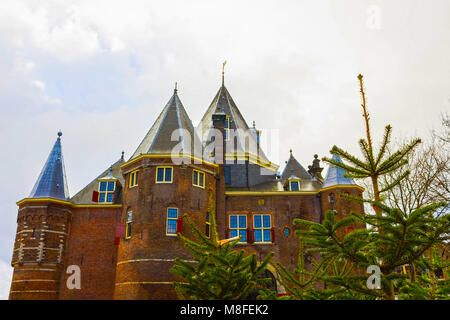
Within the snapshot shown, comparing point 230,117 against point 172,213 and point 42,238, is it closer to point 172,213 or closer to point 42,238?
point 172,213

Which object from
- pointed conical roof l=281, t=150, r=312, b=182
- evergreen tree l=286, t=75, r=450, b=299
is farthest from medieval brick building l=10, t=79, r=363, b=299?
evergreen tree l=286, t=75, r=450, b=299

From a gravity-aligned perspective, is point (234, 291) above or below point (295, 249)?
below

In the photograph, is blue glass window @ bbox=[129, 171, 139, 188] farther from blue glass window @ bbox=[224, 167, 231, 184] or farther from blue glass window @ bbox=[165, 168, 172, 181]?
blue glass window @ bbox=[224, 167, 231, 184]

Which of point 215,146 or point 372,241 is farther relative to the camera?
point 215,146

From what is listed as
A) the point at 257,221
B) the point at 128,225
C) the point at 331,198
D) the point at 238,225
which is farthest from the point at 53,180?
the point at 331,198

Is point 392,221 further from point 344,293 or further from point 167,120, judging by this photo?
point 167,120

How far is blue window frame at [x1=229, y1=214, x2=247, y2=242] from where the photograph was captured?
25500 millimetres

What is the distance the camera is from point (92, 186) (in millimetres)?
28188

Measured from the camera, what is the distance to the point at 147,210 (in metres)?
22.4

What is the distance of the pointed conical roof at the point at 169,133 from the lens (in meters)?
24.0

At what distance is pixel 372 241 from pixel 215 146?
21693 millimetres

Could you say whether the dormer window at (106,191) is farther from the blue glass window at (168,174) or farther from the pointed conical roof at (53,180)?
the blue glass window at (168,174)
